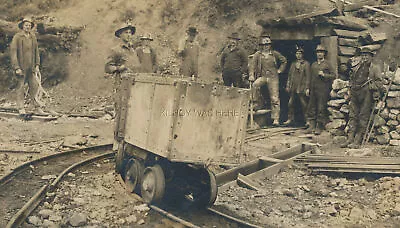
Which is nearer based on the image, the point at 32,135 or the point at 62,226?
the point at 62,226

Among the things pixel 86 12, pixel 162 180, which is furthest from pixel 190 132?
pixel 86 12

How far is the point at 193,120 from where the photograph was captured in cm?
590

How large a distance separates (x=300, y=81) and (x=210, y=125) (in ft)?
21.5

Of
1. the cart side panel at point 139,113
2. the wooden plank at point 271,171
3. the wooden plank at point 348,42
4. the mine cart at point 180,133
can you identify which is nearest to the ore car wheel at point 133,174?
the mine cart at point 180,133

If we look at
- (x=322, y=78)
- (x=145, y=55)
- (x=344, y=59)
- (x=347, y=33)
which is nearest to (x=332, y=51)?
(x=344, y=59)

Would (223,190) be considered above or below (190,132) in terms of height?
below

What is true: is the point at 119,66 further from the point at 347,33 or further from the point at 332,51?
the point at 347,33

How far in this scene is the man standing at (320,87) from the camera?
11305mm

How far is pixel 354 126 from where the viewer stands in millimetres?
10164

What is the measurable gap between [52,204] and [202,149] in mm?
2339

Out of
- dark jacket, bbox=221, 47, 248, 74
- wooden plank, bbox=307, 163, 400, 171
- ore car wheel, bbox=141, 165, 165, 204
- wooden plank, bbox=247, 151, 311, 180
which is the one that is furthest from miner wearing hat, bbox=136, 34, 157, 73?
wooden plank, bbox=307, 163, 400, 171

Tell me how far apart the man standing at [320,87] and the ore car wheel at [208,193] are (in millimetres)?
5584

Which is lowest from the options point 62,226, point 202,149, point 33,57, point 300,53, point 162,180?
point 62,226

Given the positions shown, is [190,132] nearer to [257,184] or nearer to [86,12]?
[257,184]
